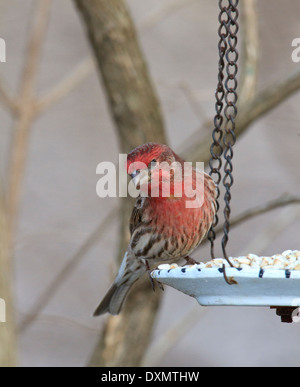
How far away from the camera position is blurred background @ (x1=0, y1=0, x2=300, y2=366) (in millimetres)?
7340

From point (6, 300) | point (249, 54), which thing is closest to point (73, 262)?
point (6, 300)

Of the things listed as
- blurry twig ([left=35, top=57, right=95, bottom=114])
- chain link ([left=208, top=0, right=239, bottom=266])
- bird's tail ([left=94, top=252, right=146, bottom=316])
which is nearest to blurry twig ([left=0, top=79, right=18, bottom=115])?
blurry twig ([left=35, top=57, right=95, bottom=114])

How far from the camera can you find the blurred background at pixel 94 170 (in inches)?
289

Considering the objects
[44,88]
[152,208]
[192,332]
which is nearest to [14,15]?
[44,88]

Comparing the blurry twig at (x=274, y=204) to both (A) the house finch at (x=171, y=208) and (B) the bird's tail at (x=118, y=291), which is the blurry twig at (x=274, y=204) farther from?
(A) the house finch at (x=171, y=208)

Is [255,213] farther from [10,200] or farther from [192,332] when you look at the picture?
[192,332]

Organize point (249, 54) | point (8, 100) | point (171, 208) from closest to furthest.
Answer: point (171, 208) → point (249, 54) → point (8, 100)

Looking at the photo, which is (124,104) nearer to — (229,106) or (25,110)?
(25,110)

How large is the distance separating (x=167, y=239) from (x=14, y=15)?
4366 millimetres

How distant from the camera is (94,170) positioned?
7590mm

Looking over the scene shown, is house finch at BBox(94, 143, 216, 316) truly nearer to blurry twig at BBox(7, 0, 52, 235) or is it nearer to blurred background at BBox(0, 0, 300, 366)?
blurry twig at BBox(7, 0, 52, 235)

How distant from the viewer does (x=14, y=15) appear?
755 cm

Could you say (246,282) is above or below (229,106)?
below

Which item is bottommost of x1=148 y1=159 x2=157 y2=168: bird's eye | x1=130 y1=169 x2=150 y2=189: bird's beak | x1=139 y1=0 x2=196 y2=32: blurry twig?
x1=130 y1=169 x2=150 y2=189: bird's beak
